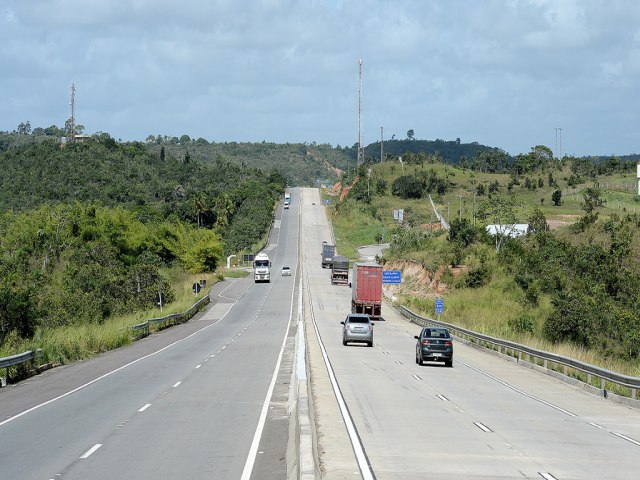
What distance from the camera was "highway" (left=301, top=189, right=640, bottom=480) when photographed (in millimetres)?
12945

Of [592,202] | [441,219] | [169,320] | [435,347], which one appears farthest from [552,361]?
[441,219]

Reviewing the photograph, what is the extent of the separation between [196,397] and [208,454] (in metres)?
8.76

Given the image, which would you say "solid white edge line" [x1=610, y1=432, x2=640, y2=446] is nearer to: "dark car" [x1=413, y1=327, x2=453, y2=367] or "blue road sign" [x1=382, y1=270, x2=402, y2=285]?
"dark car" [x1=413, y1=327, x2=453, y2=367]

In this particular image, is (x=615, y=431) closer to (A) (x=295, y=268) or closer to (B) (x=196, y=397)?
(B) (x=196, y=397)

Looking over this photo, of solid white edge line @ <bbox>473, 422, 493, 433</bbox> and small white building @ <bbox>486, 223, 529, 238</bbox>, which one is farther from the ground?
small white building @ <bbox>486, 223, 529, 238</bbox>

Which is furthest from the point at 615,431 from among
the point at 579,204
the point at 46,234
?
the point at 579,204

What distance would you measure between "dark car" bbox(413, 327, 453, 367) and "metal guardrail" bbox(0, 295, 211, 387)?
15.0m

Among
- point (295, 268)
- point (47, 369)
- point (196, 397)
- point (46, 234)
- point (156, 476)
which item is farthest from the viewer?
point (295, 268)

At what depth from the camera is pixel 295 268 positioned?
12219 centimetres

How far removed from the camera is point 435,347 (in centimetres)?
3459

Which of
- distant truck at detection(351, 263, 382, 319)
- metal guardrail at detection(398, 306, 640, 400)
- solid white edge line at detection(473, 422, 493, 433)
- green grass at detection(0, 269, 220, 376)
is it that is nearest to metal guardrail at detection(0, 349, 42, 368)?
green grass at detection(0, 269, 220, 376)

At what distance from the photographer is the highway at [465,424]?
42.5 ft

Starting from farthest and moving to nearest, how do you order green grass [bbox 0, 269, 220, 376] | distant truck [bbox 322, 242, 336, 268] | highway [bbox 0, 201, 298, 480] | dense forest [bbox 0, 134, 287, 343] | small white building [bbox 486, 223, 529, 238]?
distant truck [bbox 322, 242, 336, 268] < small white building [bbox 486, 223, 529, 238] < dense forest [bbox 0, 134, 287, 343] < green grass [bbox 0, 269, 220, 376] < highway [bbox 0, 201, 298, 480]

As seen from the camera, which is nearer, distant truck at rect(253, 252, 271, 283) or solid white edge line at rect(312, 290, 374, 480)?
solid white edge line at rect(312, 290, 374, 480)
